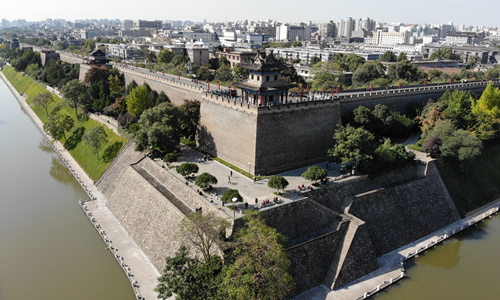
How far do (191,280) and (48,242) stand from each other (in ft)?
47.0

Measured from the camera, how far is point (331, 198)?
27109 mm

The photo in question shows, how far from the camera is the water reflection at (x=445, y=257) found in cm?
2517

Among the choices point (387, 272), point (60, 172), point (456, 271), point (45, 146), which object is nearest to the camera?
point (387, 272)

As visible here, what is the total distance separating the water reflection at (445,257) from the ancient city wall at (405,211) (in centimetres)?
173

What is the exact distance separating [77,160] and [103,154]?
448cm

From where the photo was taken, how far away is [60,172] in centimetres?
3991

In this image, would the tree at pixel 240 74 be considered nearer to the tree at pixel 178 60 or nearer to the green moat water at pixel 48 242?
the tree at pixel 178 60

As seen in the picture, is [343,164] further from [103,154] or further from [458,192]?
[103,154]

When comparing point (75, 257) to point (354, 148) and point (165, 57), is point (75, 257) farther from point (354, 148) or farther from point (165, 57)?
point (165, 57)

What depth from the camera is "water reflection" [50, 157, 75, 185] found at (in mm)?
37969

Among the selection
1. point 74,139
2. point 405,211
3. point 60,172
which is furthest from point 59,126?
point 405,211

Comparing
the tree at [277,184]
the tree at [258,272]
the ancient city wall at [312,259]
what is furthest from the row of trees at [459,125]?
the tree at [258,272]

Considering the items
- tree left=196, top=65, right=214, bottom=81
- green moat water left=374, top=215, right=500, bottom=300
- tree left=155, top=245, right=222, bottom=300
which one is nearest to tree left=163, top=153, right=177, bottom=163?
tree left=155, top=245, right=222, bottom=300

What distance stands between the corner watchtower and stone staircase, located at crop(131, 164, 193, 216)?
10.3 m
